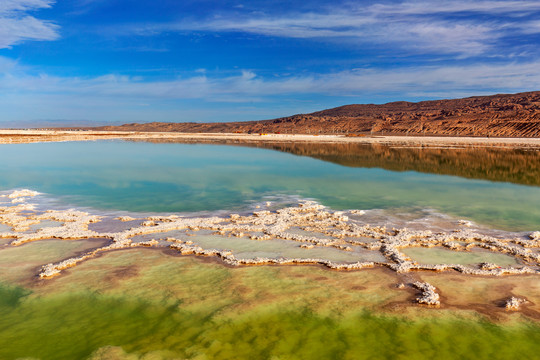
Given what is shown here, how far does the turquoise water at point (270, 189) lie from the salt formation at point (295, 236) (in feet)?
5.42

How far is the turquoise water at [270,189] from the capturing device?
12891 millimetres

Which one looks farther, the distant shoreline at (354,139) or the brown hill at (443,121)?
the brown hill at (443,121)

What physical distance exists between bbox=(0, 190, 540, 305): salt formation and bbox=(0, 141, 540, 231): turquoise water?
165 cm

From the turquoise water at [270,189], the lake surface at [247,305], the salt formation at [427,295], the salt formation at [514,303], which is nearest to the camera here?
the lake surface at [247,305]

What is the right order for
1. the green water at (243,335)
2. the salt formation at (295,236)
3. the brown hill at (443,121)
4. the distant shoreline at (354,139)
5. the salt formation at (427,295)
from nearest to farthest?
the green water at (243,335)
the salt formation at (427,295)
the salt formation at (295,236)
the distant shoreline at (354,139)
the brown hill at (443,121)

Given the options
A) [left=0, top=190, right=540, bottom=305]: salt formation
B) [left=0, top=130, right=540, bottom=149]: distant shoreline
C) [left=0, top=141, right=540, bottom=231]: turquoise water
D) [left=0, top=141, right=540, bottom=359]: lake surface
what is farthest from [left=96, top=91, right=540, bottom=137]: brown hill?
[left=0, top=141, right=540, bottom=359]: lake surface

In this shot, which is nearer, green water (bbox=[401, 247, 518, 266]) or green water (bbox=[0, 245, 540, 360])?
green water (bbox=[0, 245, 540, 360])

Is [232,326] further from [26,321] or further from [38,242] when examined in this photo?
[38,242]

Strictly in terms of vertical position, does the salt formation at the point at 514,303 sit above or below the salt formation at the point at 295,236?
below

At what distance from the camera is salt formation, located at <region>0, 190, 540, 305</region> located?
7.53m

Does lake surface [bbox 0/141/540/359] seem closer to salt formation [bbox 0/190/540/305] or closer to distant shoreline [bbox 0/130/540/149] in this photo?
salt formation [bbox 0/190/540/305]

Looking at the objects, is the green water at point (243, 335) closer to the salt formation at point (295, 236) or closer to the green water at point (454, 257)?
the salt formation at point (295, 236)

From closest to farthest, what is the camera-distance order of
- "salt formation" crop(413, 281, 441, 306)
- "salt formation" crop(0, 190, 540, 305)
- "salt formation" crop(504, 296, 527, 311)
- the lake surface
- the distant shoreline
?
1. the lake surface
2. "salt formation" crop(504, 296, 527, 311)
3. "salt formation" crop(413, 281, 441, 306)
4. "salt formation" crop(0, 190, 540, 305)
5. the distant shoreline

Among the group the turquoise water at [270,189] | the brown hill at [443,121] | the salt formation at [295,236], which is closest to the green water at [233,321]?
the salt formation at [295,236]
